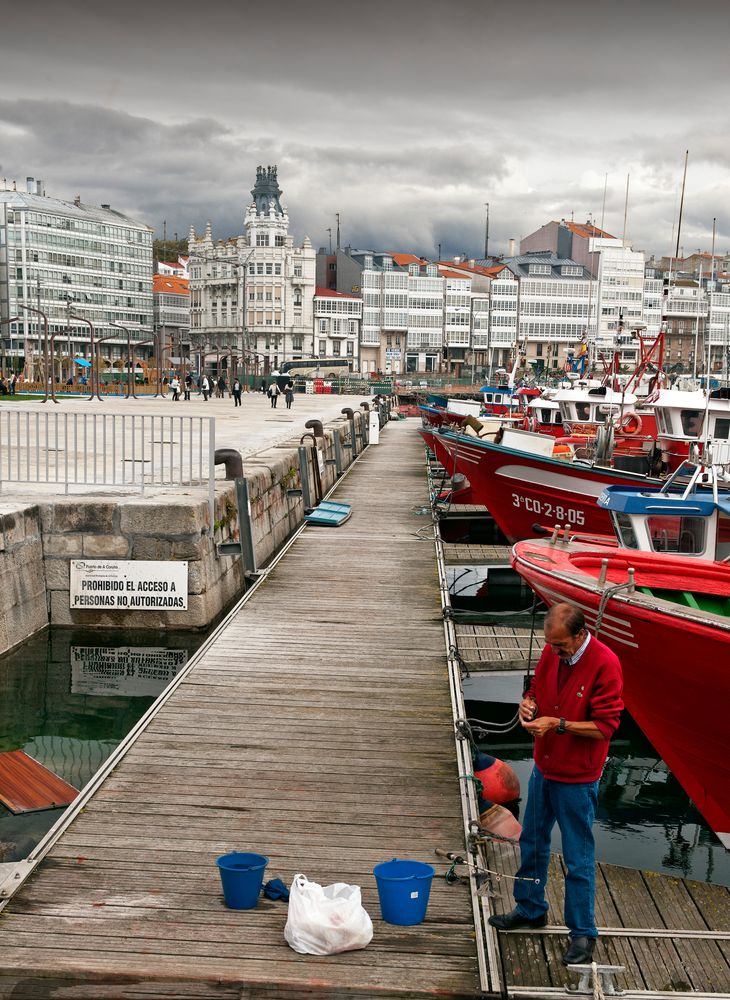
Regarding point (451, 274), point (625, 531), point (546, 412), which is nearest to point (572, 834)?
point (625, 531)

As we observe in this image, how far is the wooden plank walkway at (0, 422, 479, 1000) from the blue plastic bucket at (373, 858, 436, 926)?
0.08 m

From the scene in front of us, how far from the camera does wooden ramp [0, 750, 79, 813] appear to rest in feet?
28.0

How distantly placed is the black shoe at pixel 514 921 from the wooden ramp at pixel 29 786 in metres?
4.39

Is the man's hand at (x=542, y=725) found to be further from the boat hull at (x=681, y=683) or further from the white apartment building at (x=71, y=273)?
the white apartment building at (x=71, y=273)

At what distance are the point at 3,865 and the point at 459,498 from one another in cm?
2078

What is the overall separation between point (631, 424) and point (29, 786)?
638 inches

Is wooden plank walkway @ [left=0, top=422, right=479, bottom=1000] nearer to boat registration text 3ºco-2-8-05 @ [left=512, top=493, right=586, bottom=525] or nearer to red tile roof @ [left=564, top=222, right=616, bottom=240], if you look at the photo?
boat registration text 3ºco-2-8-05 @ [left=512, top=493, right=586, bottom=525]

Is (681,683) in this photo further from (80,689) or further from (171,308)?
(171,308)

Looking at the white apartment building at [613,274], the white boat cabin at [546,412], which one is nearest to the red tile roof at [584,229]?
the white apartment building at [613,274]

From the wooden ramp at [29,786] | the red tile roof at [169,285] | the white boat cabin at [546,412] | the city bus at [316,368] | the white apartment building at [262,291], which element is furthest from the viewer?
the red tile roof at [169,285]

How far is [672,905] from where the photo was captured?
6.79 metres

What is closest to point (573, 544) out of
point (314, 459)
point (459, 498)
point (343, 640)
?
point (343, 640)

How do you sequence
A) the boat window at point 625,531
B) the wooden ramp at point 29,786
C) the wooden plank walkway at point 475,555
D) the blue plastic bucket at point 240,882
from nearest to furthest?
the blue plastic bucket at point 240,882 < the wooden ramp at point 29,786 < the boat window at point 625,531 < the wooden plank walkway at point 475,555

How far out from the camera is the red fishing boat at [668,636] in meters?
7.91
